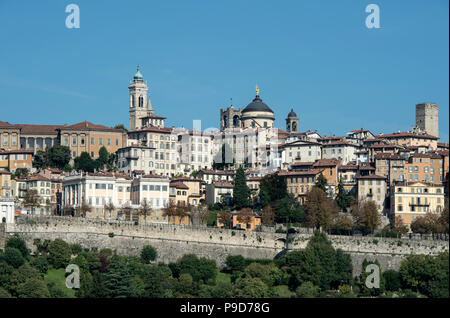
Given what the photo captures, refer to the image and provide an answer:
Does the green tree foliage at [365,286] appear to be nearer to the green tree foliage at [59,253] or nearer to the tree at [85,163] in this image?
the green tree foliage at [59,253]

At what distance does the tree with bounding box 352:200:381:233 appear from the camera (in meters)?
81.5

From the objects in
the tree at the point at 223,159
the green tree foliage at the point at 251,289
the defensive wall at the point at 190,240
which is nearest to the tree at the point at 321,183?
the defensive wall at the point at 190,240

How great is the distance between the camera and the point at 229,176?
97875mm

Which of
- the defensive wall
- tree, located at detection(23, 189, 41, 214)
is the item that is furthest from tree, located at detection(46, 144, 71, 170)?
the defensive wall

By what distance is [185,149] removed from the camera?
10275 centimetres

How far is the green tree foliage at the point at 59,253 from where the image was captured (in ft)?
242

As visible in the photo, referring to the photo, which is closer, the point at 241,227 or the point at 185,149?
the point at 241,227

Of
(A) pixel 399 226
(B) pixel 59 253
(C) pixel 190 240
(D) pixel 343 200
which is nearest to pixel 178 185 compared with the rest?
(D) pixel 343 200

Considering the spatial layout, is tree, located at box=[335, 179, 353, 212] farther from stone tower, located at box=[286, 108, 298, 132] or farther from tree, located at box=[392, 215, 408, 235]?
stone tower, located at box=[286, 108, 298, 132]

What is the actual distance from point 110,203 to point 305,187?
13.8 metres

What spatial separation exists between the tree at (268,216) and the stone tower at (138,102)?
97.1ft
